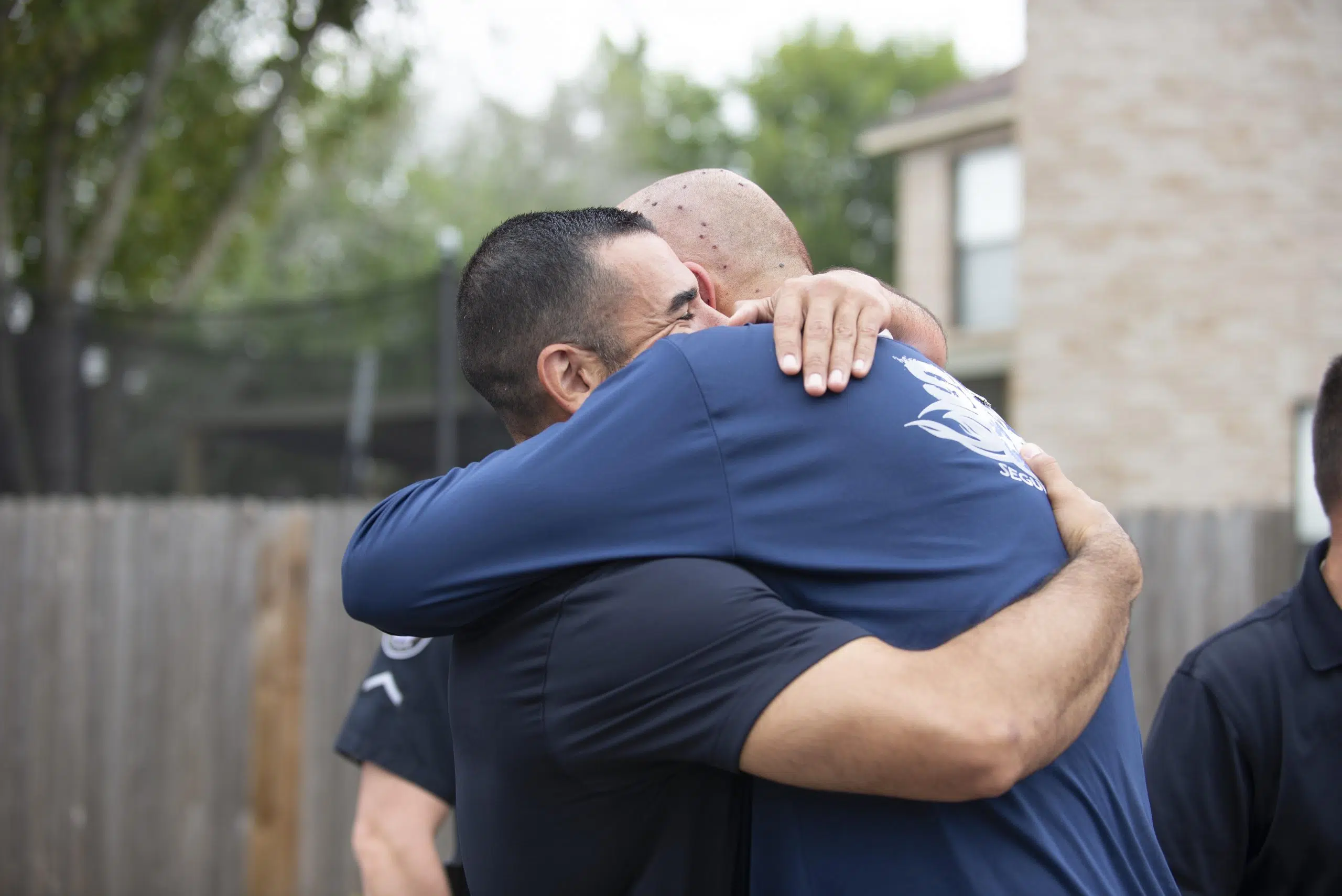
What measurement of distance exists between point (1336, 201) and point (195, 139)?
392 inches

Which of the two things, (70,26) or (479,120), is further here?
(479,120)

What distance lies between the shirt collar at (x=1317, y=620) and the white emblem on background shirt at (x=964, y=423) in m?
0.88

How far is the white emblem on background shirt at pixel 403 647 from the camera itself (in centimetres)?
270

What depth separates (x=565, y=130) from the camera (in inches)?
1981

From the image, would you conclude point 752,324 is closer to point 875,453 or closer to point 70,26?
point 875,453

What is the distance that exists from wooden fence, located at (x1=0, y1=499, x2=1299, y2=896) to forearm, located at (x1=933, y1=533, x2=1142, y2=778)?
15.3 feet

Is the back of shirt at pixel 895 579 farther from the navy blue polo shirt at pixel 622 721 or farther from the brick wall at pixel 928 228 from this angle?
the brick wall at pixel 928 228

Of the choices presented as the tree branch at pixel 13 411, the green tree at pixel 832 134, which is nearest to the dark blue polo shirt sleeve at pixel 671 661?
the tree branch at pixel 13 411

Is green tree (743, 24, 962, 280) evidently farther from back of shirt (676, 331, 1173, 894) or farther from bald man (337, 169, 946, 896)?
back of shirt (676, 331, 1173, 894)

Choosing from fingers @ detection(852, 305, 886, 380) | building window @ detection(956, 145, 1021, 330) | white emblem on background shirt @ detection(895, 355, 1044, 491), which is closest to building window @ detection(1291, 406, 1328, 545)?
building window @ detection(956, 145, 1021, 330)

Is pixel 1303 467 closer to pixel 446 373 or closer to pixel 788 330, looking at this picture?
pixel 446 373

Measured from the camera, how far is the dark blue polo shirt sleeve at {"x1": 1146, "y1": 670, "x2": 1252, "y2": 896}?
228 centimetres

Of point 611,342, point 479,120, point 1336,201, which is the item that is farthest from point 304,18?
point 479,120

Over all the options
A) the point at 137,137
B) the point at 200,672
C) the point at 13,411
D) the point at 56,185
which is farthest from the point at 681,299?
the point at 56,185
